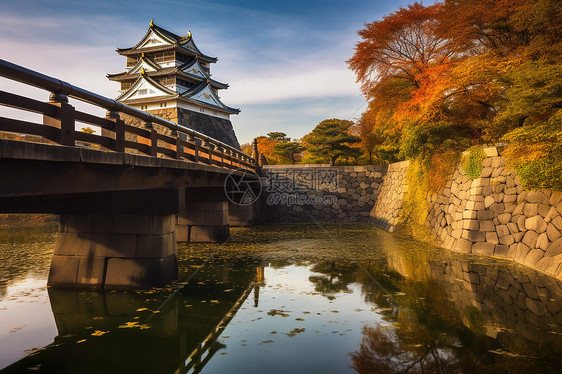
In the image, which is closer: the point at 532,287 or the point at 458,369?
the point at 458,369

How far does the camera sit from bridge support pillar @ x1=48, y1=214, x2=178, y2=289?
8.56 metres

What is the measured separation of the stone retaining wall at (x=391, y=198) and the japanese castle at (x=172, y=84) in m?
24.9

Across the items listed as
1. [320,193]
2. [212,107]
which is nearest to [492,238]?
[320,193]

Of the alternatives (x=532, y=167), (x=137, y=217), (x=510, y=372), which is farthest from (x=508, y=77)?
(x=137, y=217)

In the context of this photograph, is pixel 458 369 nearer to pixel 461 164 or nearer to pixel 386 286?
pixel 386 286

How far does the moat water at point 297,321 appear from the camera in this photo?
497cm

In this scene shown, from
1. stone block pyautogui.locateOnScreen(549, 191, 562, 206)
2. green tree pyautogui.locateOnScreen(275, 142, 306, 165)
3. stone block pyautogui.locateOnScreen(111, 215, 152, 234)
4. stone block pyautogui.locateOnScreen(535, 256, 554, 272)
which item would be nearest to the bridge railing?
stone block pyautogui.locateOnScreen(111, 215, 152, 234)

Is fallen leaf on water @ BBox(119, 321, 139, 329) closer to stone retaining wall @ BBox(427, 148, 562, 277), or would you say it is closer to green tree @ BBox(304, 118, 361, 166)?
stone retaining wall @ BBox(427, 148, 562, 277)

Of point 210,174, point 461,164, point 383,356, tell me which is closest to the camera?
point 383,356

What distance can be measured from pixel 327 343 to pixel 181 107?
40.9m

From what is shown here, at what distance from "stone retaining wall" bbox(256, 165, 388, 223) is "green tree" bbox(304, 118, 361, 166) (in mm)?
4533

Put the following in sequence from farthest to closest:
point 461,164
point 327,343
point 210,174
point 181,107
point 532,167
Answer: point 181,107
point 461,164
point 210,174
point 532,167
point 327,343

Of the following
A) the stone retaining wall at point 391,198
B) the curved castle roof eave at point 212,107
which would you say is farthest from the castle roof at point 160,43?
the stone retaining wall at point 391,198

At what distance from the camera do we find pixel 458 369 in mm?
4660
